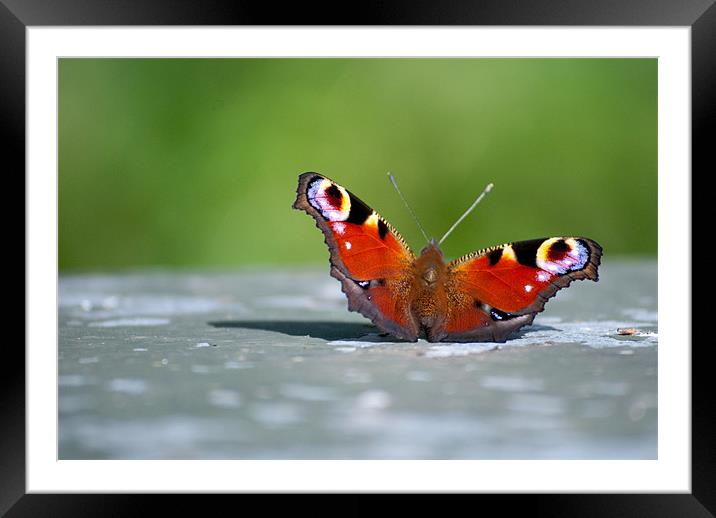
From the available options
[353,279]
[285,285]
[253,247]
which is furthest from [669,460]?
[253,247]

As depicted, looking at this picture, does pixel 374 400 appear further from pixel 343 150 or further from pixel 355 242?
pixel 343 150

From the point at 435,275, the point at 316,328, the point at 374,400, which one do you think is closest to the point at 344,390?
the point at 374,400

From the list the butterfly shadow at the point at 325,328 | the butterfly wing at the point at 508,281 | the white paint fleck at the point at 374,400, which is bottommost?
the white paint fleck at the point at 374,400

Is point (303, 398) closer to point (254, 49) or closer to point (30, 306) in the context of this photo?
point (30, 306)

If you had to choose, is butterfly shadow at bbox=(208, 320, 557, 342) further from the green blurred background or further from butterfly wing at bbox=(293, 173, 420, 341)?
the green blurred background

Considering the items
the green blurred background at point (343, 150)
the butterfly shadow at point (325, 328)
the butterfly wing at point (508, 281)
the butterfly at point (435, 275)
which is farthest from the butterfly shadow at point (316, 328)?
the green blurred background at point (343, 150)

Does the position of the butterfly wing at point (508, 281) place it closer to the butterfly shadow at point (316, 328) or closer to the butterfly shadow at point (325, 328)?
the butterfly shadow at point (325, 328)
